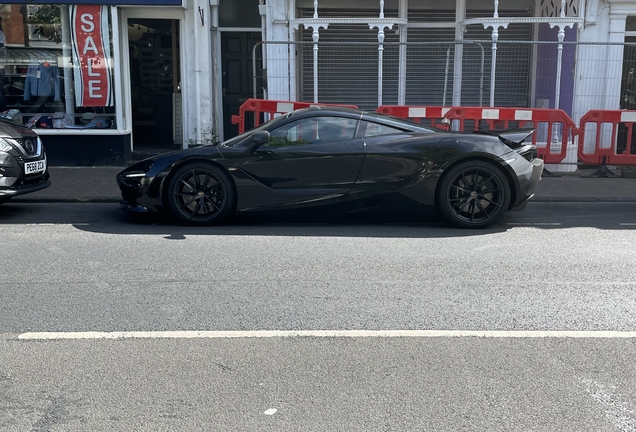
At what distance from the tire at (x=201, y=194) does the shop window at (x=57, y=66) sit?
5.80m

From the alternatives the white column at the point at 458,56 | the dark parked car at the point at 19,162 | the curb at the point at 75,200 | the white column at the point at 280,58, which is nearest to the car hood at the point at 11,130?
the dark parked car at the point at 19,162

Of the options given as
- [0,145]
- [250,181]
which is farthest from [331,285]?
[0,145]

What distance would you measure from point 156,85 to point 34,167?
258 inches

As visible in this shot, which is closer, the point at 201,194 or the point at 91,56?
the point at 201,194

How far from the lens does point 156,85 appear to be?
589 inches

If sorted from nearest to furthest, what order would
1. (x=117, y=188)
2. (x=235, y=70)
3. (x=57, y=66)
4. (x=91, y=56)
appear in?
(x=117, y=188) → (x=91, y=56) → (x=57, y=66) → (x=235, y=70)

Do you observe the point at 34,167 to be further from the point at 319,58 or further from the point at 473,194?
the point at 319,58

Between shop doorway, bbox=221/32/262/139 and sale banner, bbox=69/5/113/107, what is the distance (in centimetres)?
241

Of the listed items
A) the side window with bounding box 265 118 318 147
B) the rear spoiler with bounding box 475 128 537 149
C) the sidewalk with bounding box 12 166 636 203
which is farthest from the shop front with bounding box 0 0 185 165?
the rear spoiler with bounding box 475 128 537 149

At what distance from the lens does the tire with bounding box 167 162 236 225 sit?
26.2 feet

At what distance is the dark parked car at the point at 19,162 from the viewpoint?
835 centimetres

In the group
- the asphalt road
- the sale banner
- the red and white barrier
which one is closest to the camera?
the asphalt road

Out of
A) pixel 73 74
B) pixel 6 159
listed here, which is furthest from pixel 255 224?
pixel 73 74

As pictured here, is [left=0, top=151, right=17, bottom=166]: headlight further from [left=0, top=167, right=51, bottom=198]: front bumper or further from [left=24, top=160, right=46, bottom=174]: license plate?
[left=24, top=160, right=46, bottom=174]: license plate
